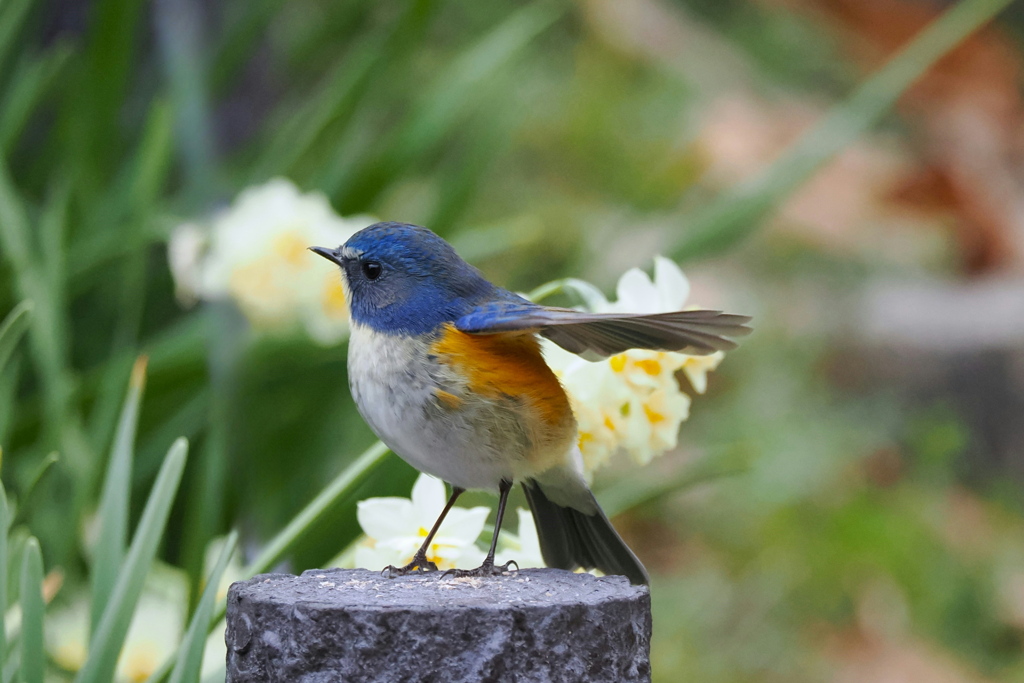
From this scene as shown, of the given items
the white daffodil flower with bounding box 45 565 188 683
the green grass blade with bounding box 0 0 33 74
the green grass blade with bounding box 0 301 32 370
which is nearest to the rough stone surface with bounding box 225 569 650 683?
the green grass blade with bounding box 0 301 32 370

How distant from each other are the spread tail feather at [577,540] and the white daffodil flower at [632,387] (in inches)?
2.8

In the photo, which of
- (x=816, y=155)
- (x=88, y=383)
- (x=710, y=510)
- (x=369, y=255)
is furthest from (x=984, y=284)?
(x=369, y=255)

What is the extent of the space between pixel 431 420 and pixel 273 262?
0.90 m

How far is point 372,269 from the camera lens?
131cm

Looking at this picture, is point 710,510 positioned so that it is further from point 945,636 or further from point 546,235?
point 546,235

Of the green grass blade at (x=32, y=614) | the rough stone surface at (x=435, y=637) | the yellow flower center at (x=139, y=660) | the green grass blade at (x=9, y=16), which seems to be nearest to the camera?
the rough stone surface at (x=435, y=637)

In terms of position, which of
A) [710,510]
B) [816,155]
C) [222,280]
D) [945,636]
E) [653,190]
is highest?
[653,190]

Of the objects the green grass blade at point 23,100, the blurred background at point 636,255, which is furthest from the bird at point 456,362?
the green grass blade at point 23,100

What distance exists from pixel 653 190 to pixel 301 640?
14.7ft

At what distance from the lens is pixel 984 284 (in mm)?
5391

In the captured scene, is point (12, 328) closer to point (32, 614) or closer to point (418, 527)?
point (32, 614)

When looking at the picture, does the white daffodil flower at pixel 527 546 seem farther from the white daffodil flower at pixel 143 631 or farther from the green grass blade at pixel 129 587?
the white daffodil flower at pixel 143 631

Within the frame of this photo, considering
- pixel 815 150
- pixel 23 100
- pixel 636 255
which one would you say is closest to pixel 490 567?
pixel 815 150

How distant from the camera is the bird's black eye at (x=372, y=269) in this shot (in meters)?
1.31
